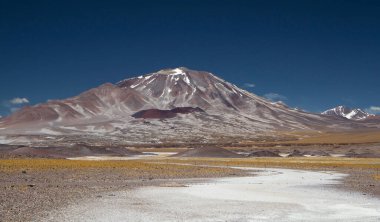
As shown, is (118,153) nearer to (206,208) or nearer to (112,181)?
(112,181)

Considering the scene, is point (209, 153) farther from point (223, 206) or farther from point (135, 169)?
point (223, 206)

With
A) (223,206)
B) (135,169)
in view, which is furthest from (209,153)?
(223,206)

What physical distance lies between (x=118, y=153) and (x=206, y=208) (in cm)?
9811

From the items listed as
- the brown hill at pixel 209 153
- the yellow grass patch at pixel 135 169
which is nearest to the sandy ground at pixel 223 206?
the yellow grass patch at pixel 135 169

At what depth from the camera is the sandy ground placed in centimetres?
2167

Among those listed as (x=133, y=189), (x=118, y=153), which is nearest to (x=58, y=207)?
(x=133, y=189)

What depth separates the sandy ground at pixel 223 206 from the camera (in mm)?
21672

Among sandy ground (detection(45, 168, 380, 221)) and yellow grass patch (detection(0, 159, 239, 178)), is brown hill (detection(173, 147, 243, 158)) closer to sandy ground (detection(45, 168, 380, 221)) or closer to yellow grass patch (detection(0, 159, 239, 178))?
yellow grass patch (detection(0, 159, 239, 178))

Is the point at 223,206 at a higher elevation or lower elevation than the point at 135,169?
lower

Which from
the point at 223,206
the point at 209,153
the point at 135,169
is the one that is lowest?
the point at 223,206

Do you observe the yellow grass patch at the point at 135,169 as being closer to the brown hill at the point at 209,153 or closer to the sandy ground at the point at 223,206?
the sandy ground at the point at 223,206

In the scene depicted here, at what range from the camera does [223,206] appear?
25.8 meters

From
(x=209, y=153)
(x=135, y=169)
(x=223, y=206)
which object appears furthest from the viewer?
(x=209, y=153)

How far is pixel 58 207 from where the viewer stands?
77.2 feet
